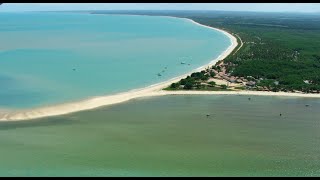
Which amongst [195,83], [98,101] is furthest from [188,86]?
[98,101]

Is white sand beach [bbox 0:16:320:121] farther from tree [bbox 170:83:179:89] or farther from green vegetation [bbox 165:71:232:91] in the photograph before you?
green vegetation [bbox 165:71:232:91]

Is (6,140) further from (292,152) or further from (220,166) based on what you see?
(292,152)

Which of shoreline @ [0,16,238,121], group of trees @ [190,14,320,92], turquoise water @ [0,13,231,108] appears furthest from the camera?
group of trees @ [190,14,320,92]

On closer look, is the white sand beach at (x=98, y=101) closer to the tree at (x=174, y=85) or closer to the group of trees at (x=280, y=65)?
the tree at (x=174, y=85)

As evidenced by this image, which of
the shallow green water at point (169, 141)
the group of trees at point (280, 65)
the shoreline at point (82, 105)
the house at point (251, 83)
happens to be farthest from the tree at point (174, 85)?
the group of trees at point (280, 65)

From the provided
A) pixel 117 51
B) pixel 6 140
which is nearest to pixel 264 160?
pixel 6 140

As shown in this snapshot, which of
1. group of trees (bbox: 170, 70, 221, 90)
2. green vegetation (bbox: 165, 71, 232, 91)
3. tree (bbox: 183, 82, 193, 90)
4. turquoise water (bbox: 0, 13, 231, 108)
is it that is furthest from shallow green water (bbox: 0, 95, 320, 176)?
turquoise water (bbox: 0, 13, 231, 108)

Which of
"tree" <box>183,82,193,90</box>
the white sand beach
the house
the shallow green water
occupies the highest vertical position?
"tree" <box>183,82,193,90</box>

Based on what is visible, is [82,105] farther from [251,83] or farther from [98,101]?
[251,83]

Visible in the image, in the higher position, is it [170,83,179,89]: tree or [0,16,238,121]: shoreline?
[170,83,179,89]: tree
